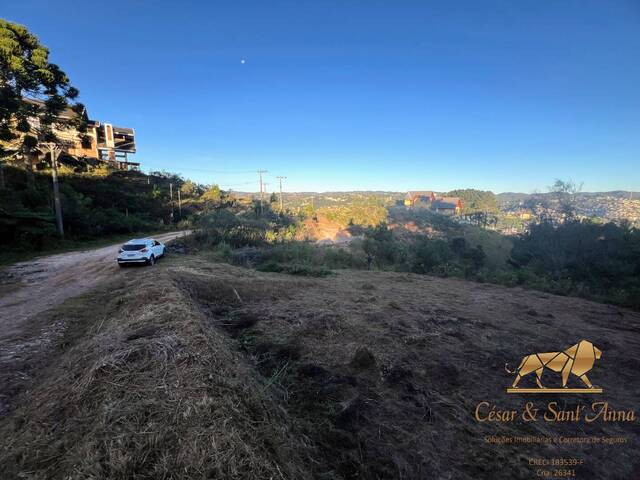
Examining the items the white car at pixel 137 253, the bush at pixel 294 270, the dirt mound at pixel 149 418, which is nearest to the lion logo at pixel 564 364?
the dirt mound at pixel 149 418

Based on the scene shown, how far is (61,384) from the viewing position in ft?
10.6

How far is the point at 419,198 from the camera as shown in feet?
254

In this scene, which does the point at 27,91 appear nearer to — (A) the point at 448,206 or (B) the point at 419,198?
(A) the point at 448,206

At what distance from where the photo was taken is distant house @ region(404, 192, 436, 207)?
72787 mm

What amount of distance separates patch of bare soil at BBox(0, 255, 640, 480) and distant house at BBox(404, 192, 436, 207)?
68321 millimetres

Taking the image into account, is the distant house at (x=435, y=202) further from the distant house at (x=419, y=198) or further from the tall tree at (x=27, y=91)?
the tall tree at (x=27, y=91)

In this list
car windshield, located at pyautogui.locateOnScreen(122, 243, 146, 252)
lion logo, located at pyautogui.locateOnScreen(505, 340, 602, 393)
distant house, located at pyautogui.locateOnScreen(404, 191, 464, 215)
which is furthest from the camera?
distant house, located at pyautogui.locateOnScreen(404, 191, 464, 215)

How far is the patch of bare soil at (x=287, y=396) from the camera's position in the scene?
2219 mm

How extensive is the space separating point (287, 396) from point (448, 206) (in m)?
70.4

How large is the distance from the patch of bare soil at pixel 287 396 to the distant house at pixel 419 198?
6832 centimetres

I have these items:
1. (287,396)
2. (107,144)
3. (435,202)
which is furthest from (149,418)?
(435,202)

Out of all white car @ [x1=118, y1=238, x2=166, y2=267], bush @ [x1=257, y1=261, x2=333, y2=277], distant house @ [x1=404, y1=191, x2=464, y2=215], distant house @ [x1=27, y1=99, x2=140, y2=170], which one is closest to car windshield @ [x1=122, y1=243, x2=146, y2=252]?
white car @ [x1=118, y1=238, x2=166, y2=267]

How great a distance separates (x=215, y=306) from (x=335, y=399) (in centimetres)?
464

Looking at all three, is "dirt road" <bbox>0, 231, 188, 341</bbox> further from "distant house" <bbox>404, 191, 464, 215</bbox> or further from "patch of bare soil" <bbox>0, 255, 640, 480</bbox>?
"distant house" <bbox>404, 191, 464, 215</bbox>
